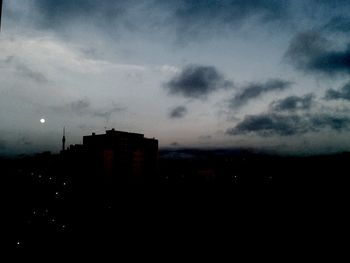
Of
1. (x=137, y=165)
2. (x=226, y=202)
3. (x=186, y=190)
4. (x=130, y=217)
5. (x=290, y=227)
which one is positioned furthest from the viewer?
(x=137, y=165)

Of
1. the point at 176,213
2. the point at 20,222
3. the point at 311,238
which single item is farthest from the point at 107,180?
the point at 311,238

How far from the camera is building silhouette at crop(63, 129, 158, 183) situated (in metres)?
52.9

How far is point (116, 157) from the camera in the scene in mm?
53562

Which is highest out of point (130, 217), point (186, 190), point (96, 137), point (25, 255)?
point (96, 137)

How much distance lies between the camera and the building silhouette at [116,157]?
174 feet

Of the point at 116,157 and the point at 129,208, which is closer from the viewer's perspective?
the point at 129,208

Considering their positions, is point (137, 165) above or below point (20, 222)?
above

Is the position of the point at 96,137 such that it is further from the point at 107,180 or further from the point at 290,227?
the point at 290,227

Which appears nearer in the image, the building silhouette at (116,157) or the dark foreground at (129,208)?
the dark foreground at (129,208)

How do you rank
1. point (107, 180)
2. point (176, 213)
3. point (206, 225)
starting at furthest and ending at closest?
1. point (107, 180)
2. point (176, 213)
3. point (206, 225)

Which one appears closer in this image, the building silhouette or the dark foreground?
the dark foreground

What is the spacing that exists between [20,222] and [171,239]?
23.1m

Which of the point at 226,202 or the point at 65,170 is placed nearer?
the point at 226,202

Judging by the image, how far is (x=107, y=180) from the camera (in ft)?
171
